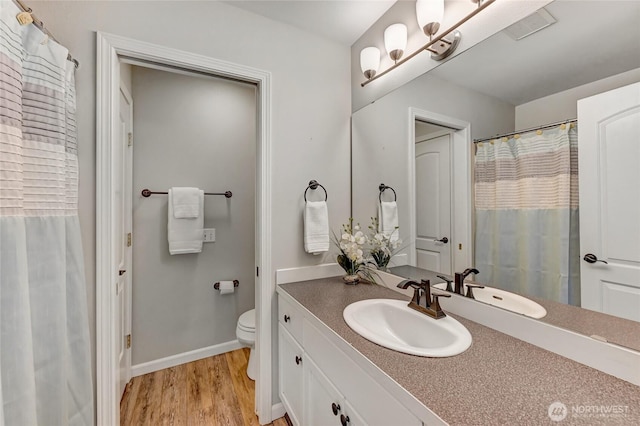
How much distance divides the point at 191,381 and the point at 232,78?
2124 mm

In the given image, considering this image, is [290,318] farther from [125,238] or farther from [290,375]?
[125,238]

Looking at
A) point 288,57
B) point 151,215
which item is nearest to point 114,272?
point 151,215

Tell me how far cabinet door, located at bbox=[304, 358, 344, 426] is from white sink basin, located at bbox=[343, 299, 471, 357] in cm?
27

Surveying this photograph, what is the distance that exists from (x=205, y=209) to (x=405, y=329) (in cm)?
185

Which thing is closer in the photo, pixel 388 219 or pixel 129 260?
pixel 388 219

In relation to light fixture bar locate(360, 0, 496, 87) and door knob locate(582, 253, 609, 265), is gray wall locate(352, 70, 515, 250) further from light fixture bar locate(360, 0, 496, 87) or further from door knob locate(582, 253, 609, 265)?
door knob locate(582, 253, 609, 265)

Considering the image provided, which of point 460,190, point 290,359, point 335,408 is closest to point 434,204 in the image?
point 460,190

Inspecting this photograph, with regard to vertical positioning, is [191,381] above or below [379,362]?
below

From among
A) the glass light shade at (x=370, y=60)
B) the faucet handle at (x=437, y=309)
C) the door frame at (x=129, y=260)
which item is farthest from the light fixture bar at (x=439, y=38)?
the door frame at (x=129, y=260)

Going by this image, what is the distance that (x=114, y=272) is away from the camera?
4.16 ft

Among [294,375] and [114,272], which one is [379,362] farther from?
[114,272]

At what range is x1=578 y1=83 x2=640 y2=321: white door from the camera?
2.39 ft

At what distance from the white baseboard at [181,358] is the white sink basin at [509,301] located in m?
2.09

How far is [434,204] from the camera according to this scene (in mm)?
1363
